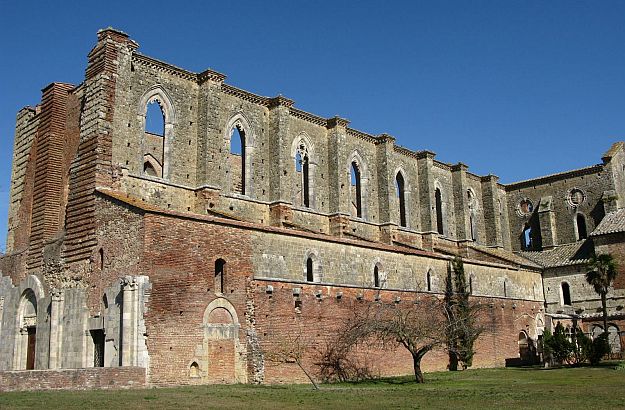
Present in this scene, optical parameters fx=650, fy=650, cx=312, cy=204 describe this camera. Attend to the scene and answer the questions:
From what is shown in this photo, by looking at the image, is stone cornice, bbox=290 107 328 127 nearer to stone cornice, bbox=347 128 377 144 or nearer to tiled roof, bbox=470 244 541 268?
stone cornice, bbox=347 128 377 144

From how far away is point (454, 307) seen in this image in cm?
2986

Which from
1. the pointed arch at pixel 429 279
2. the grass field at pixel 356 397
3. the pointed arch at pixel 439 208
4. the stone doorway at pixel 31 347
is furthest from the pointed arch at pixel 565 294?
the stone doorway at pixel 31 347

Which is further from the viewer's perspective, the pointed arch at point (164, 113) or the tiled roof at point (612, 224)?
the tiled roof at point (612, 224)

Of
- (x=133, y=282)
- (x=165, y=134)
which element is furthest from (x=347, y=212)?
(x=133, y=282)

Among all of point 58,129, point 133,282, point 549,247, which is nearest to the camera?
point 133,282

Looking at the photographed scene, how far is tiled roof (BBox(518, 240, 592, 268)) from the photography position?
41156 millimetres

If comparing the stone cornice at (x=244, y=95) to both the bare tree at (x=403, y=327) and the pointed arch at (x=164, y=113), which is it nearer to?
the pointed arch at (x=164, y=113)

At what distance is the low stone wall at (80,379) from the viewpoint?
17594mm

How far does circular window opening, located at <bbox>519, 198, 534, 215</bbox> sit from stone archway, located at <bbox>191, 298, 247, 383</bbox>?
31396 mm

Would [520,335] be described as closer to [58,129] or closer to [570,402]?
[570,402]

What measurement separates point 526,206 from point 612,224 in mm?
7789

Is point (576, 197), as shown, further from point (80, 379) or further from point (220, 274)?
point (80, 379)

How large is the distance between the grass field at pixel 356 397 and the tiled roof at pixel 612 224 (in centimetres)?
2021

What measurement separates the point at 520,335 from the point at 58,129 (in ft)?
84.3
